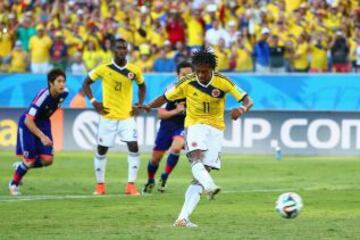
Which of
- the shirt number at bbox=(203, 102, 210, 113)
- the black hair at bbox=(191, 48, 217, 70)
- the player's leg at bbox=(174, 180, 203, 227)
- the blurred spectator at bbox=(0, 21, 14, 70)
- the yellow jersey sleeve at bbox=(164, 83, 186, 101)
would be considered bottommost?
the player's leg at bbox=(174, 180, 203, 227)

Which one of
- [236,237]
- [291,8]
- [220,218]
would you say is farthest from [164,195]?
[291,8]

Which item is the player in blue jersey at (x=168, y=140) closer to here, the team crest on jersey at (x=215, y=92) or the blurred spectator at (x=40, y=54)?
the team crest on jersey at (x=215, y=92)

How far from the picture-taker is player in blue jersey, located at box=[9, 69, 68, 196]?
1764cm

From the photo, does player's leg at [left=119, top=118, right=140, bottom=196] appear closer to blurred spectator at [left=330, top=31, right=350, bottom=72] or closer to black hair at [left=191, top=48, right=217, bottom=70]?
black hair at [left=191, top=48, right=217, bottom=70]

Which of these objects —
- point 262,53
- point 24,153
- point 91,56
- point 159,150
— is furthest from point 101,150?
point 91,56

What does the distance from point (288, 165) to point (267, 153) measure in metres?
2.88

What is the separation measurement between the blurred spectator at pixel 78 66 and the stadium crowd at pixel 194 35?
27 millimetres

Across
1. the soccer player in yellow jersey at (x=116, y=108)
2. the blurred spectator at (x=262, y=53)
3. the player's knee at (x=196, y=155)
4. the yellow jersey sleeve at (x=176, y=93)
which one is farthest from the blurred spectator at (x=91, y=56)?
the player's knee at (x=196, y=155)

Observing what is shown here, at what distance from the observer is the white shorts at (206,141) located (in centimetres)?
1340

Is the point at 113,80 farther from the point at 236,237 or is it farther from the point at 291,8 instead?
the point at 291,8

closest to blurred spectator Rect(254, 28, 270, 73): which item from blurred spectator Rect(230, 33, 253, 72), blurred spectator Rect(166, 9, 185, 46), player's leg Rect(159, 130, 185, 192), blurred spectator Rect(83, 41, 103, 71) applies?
blurred spectator Rect(230, 33, 253, 72)

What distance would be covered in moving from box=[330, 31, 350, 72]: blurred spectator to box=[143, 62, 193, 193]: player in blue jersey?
31.8ft

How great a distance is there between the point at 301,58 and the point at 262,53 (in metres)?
1.02

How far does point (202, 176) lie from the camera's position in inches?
510
